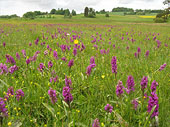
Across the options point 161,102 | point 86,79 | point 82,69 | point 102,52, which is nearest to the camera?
point 161,102

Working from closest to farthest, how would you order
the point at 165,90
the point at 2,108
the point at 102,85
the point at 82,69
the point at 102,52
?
the point at 2,108 < the point at 165,90 < the point at 102,85 < the point at 82,69 < the point at 102,52

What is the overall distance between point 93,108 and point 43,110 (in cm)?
70

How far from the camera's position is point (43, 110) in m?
2.15

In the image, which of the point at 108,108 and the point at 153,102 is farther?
the point at 108,108

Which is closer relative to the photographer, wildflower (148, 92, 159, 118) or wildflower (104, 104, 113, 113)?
wildflower (148, 92, 159, 118)

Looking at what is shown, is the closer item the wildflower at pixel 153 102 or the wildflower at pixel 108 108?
the wildflower at pixel 153 102

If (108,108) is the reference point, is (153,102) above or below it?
above

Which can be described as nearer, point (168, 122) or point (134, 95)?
point (168, 122)

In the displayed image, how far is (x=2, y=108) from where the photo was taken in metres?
1.57

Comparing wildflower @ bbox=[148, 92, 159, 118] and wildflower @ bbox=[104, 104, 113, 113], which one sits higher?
wildflower @ bbox=[148, 92, 159, 118]

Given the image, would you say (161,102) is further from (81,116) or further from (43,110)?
(43,110)

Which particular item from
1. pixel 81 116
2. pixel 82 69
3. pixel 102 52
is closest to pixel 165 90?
pixel 81 116

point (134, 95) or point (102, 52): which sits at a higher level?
point (102, 52)

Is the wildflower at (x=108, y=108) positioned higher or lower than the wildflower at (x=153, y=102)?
lower
